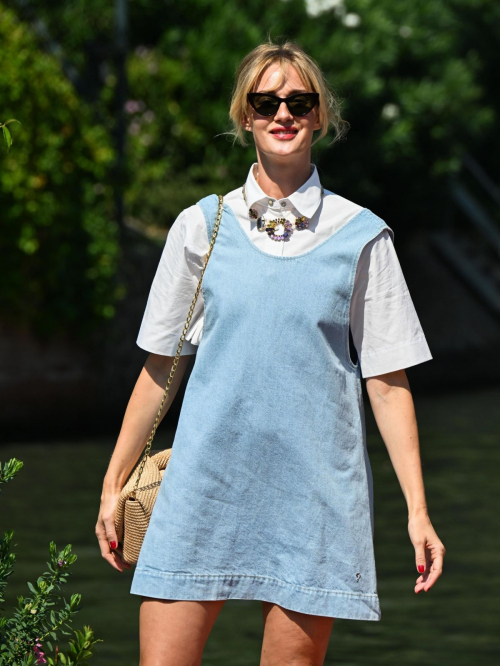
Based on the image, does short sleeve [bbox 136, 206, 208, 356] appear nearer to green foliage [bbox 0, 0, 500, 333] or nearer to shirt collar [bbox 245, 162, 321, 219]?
shirt collar [bbox 245, 162, 321, 219]

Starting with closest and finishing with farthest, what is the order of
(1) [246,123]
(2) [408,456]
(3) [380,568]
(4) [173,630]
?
(4) [173,630]
(2) [408,456]
(1) [246,123]
(3) [380,568]

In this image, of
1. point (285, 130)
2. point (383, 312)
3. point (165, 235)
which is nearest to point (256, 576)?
point (383, 312)

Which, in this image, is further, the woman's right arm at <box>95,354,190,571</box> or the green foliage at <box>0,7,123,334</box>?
the green foliage at <box>0,7,123,334</box>

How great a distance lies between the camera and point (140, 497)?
3166 millimetres

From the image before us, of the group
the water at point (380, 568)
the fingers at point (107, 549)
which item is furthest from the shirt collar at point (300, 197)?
the water at point (380, 568)

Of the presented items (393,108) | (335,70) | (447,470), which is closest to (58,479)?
(447,470)

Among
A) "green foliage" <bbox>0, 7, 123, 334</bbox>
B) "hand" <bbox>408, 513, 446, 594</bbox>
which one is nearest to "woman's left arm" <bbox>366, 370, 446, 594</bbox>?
"hand" <bbox>408, 513, 446, 594</bbox>

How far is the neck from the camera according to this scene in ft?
10.5

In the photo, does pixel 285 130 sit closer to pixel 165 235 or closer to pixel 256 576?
pixel 256 576

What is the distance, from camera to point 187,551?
305cm

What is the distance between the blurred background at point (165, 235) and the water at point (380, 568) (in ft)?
0.07

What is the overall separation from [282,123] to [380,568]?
5240 millimetres

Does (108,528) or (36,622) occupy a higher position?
(108,528)

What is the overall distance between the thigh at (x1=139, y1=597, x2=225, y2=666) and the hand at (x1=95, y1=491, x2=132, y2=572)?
24 cm
